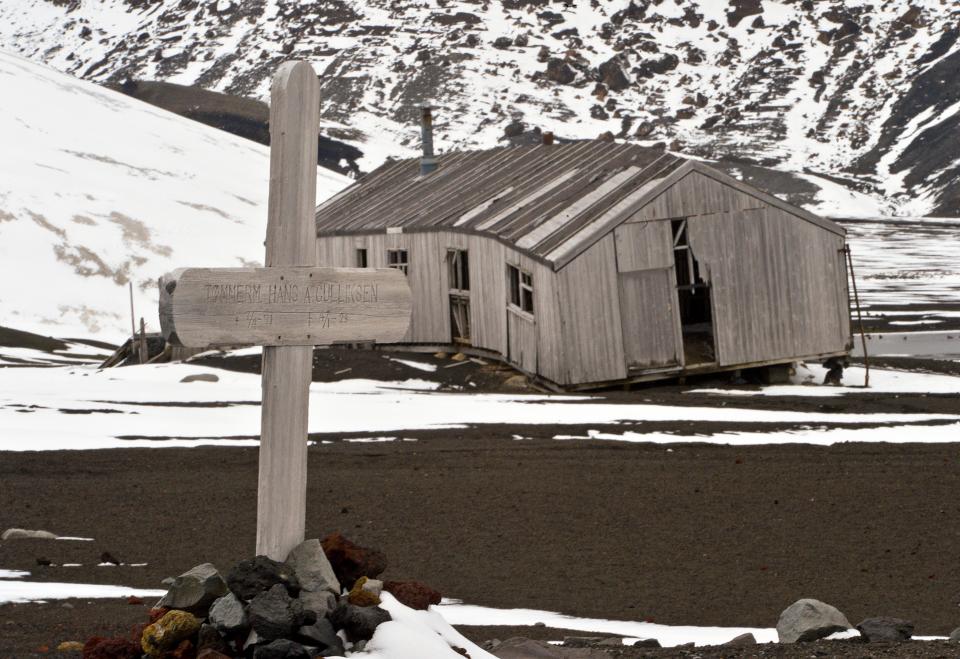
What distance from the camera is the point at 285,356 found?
6.51m

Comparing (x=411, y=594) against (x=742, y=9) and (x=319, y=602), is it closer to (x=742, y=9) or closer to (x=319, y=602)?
(x=319, y=602)

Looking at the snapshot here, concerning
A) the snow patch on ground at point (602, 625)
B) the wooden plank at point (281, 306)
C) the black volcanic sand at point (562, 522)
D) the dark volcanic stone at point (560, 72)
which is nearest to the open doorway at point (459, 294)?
the black volcanic sand at point (562, 522)

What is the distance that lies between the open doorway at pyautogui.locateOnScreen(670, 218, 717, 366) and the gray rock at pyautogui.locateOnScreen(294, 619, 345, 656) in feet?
56.8

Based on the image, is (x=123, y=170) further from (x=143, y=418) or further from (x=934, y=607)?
(x=934, y=607)

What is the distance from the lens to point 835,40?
4899 inches

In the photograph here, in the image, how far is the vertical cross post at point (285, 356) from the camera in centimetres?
651

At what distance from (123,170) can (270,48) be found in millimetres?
81983

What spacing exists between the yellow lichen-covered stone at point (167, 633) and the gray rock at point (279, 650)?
0.35m

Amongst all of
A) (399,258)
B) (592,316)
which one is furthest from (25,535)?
(399,258)

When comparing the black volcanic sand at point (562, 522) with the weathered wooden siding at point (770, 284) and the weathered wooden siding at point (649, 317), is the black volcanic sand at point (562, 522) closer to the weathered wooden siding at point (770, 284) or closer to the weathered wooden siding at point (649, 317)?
the weathered wooden siding at point (649, 317)

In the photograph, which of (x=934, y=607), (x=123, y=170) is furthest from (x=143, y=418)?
(x=123, y=170)

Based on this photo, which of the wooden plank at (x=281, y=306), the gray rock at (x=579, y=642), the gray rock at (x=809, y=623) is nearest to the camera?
the wooden plank at (x=281, y=306)

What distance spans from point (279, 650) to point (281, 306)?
157cm

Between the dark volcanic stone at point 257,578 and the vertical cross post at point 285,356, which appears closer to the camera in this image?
the dark volcanic stone at point 257,578
